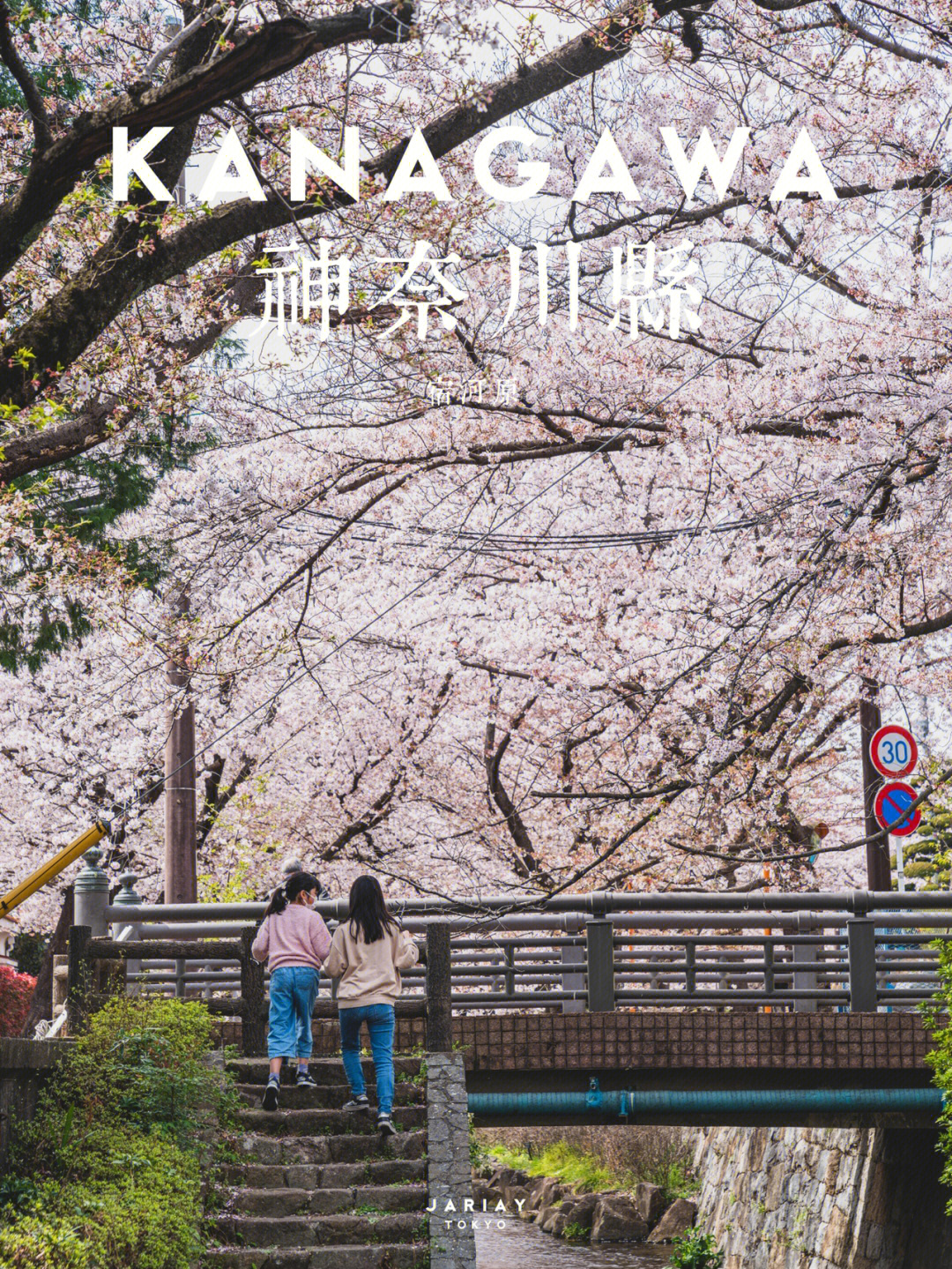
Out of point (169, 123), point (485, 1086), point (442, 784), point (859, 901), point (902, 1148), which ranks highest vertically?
point (169, 123)

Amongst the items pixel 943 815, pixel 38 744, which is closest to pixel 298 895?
pixel 38 744

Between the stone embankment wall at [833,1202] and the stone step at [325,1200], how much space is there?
21.1 ft

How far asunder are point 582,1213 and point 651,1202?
1.24m

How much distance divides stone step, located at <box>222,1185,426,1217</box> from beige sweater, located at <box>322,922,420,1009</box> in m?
1.21

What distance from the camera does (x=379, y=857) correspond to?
20.9 metres

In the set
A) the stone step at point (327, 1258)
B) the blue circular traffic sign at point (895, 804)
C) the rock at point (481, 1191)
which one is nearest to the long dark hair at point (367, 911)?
the stone step at point (327, 1258)

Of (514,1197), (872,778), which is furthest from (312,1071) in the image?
(514,1197)

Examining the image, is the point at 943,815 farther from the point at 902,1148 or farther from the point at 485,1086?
the point at 485,1086

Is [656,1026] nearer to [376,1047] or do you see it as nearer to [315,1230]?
[376,1047]

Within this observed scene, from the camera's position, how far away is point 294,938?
31.7ft

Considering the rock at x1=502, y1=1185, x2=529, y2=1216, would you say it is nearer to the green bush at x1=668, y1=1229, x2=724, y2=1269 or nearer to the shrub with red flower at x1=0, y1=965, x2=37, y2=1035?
the green bush at x1=668, y1=1229, x2=724, y2=1269

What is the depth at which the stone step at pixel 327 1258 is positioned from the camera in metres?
8.00

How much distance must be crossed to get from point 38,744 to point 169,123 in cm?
1641

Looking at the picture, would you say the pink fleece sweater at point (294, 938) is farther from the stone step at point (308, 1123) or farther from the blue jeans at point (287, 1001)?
the stone step at point (308, 1123)
